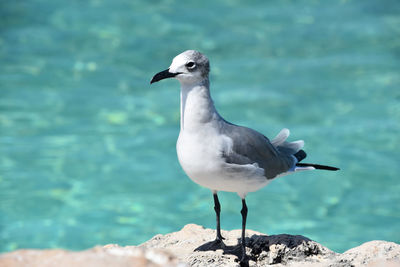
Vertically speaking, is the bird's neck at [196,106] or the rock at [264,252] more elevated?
the bird's neck at [196,106]

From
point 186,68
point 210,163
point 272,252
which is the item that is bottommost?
point 272,252

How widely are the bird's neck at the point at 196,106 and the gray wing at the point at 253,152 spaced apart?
0.14m

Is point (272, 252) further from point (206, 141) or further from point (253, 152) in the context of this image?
point (206, 141)

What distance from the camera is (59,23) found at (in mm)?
9375

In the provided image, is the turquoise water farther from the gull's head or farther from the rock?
the gull's head

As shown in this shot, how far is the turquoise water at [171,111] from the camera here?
5.96m

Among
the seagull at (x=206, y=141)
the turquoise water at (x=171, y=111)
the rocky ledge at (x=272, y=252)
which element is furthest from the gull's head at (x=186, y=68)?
the turquoise water at (x=171, y=111)

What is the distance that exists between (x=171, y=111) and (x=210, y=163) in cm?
437

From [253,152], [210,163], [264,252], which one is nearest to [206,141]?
[210,163]

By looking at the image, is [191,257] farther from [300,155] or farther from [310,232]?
[310,232]

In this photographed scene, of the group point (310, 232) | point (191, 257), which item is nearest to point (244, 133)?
point (191, 257)

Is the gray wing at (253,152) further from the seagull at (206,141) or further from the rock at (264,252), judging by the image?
the rock at (264,252)

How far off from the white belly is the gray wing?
0.04 meters

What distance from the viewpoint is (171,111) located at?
24.3 feet
